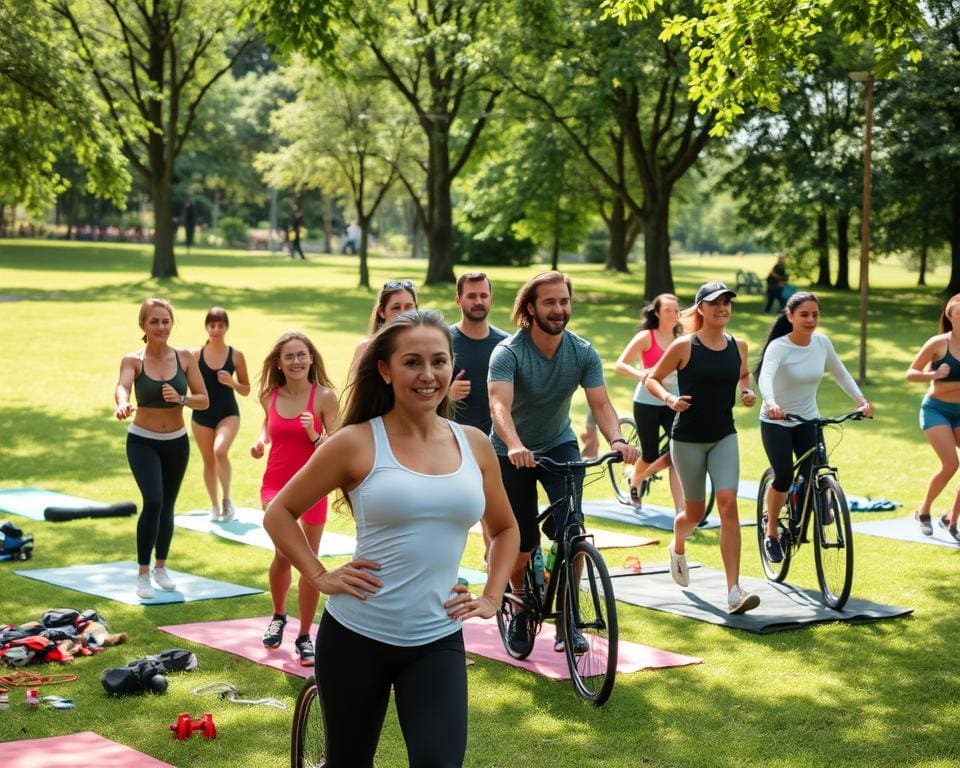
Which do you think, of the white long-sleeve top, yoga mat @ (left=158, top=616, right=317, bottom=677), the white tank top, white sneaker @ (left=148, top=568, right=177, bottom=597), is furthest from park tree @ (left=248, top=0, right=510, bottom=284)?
the white tank top

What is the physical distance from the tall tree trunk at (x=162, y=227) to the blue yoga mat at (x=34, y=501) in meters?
30.0

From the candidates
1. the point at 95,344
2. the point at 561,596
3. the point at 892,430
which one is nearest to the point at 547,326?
the point at 561,596

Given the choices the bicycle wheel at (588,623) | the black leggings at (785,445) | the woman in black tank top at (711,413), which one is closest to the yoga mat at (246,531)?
the woman in black tank top at (711,413)

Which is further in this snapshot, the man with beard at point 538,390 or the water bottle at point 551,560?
the water bottle at point 551,560

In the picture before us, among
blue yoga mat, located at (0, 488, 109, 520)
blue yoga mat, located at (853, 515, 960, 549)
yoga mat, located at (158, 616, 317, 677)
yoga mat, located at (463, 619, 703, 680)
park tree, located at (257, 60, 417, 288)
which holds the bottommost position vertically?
blue yoga mat, located at (0, 488, 109, 520)

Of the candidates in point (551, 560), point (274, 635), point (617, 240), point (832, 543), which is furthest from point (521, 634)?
point (617, 240)

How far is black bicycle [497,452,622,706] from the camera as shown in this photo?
297 inches

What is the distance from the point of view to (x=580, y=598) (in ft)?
26.1

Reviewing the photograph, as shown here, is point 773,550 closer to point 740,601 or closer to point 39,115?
point 740,601

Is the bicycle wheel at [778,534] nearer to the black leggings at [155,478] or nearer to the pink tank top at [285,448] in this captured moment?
the pink tank top at [285,448]

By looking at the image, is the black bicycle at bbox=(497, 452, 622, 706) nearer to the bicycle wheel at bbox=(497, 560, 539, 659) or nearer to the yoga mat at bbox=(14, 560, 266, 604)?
the bicycle wheel at bbox=(497, 560, 539, 659)

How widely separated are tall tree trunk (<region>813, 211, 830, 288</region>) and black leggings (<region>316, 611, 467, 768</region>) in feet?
137

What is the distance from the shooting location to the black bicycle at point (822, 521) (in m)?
9.68

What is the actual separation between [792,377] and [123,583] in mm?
5159
